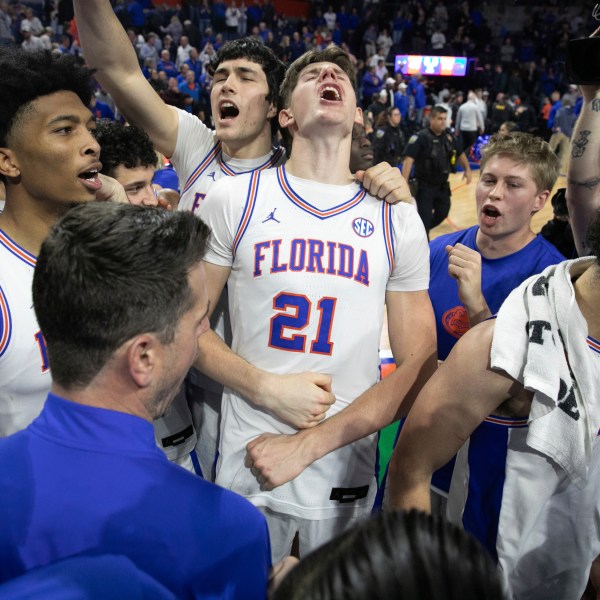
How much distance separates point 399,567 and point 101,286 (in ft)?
2.37

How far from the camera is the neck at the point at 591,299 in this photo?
64.8 inches

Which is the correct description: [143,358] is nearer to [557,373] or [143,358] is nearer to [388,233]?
[557,373]

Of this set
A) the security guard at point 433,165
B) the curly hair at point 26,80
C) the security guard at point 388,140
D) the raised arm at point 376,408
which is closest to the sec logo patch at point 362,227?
the raised arm at point 376,408

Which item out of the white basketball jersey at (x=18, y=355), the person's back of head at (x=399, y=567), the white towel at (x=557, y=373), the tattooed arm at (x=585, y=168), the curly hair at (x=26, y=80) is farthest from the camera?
the tattooed arm at (x=585, y=168)

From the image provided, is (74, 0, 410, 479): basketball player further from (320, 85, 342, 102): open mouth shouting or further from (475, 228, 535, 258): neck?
(475, 228, 535, 258): neck

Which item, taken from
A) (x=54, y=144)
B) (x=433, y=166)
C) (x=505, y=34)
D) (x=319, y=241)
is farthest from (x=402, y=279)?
(x=505, y=34)

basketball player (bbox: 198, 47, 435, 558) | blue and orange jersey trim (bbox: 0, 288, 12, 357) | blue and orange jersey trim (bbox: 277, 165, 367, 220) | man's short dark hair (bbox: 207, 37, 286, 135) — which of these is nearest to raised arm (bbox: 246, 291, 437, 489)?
basketball player (bbox: 198, 47, 435, 558)

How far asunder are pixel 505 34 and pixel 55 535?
26865 millimetres

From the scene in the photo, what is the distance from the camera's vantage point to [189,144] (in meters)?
2.92

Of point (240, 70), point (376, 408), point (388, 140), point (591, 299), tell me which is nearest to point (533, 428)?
point (591, 299)

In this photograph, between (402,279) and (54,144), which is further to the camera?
(402,279)

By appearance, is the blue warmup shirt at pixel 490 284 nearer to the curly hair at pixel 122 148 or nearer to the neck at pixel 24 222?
the curly hair at pixel 122 148

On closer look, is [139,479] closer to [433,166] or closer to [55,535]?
[55,535]

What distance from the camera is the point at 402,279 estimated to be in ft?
7.23
